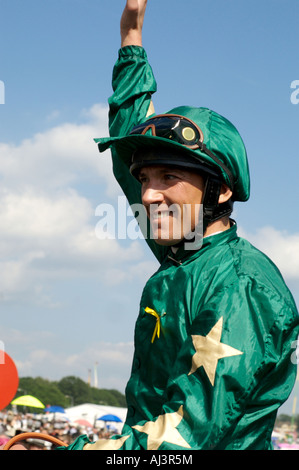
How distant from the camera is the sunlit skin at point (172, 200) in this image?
2953 mm

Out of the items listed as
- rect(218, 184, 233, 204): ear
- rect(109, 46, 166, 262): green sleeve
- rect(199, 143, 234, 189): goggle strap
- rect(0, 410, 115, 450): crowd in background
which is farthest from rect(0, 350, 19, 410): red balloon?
rect(199, 143, 234, 189): goggle strap

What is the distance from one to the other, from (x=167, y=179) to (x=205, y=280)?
0.54 metres

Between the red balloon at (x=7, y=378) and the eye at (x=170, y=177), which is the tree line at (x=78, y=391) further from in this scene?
the eye at (x=170, y=177)

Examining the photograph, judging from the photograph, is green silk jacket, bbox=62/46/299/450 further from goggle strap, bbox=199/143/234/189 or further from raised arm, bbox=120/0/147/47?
raised arm, bbox=120/0/147/47

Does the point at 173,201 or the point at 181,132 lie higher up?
the point at 181,132

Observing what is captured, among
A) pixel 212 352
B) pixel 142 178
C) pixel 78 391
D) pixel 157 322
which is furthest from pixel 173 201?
pixel 78 391

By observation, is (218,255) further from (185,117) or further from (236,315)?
(185,117)

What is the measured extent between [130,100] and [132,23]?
0.46 meters

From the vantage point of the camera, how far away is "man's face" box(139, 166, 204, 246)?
295cm

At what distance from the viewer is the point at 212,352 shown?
7.96ft

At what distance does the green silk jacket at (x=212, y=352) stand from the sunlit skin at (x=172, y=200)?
147mm

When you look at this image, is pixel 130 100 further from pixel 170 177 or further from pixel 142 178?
pixel 170 177
